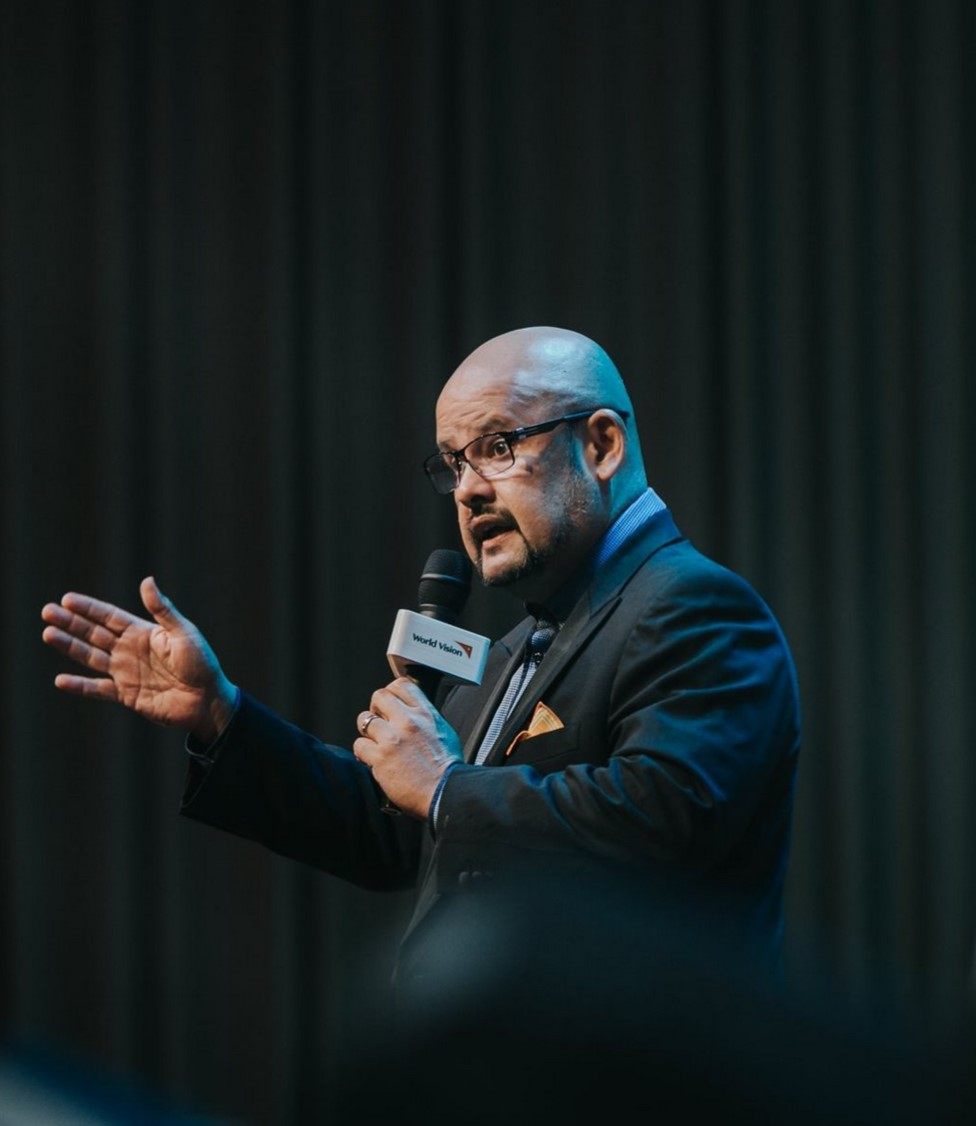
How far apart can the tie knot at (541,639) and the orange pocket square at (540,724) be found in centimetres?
16

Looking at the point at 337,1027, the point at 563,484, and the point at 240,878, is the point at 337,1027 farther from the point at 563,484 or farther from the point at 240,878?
the point at 563,484

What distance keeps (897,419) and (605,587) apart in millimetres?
1697

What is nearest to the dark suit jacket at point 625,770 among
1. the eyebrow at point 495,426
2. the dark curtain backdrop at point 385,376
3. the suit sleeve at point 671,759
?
the suit sleeve at point 671,759

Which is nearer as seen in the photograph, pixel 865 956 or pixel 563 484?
pixel 563 484

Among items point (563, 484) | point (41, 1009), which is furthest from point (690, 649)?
point (41, 1009)

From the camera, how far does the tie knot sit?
1.90 meters

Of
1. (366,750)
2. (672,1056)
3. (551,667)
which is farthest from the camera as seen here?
(551,667)

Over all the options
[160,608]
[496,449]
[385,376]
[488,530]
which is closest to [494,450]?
[496,449]

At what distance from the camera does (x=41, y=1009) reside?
3.23 metres

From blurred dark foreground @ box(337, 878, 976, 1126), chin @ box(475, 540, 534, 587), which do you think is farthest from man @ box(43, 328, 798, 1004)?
blurred dark foreground @ box(337, 878, 976, 1126)

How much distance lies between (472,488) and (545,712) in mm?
327

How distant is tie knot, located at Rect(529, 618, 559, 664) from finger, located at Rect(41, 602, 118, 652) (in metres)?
0.55

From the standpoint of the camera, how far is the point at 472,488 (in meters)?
1.88

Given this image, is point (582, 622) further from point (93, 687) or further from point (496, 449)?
point (93, 687)
